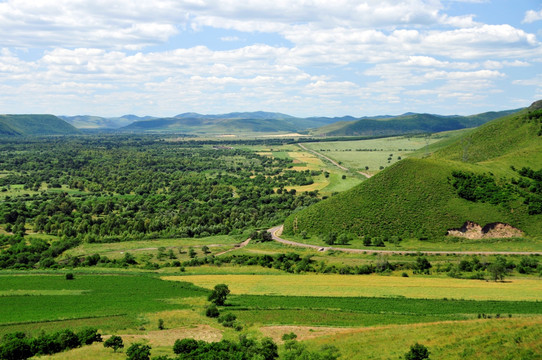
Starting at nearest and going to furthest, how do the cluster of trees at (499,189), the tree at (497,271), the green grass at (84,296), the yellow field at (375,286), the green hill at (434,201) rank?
the green grass at (84,296), the yellow field at (375,286), the tree at (497,271), the green hill at (434,201), the cluster of trees at (499,189)

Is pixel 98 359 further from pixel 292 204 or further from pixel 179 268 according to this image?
pixel 292 204

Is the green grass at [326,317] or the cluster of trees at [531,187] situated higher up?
the cluster of trees at [531,187]

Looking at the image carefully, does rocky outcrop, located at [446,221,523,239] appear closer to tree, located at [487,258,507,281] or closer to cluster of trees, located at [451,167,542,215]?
cluster of trees, located at [451,167,542,215]

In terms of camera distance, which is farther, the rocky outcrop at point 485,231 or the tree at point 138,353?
the rocky outcrop at point 485,231

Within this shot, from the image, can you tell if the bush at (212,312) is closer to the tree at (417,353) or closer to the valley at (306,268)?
the valley at (306,268)

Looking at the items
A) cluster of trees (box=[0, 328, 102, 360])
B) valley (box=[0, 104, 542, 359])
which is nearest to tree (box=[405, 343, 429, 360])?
valley (box=[0, 104, 542, 359])

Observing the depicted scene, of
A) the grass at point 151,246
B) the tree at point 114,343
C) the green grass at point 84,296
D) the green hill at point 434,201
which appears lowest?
the grass at point 151,246

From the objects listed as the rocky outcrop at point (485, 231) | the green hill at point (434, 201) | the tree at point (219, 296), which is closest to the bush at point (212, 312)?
the tree at point (219, 296)

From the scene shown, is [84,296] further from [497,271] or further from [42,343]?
[497,271]
